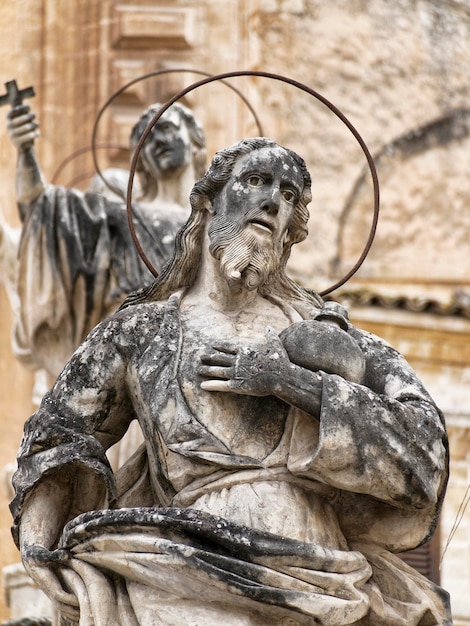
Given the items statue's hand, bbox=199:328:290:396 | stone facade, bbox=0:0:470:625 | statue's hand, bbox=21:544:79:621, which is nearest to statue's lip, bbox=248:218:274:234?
statue's hand, bbox=199:328:290:396

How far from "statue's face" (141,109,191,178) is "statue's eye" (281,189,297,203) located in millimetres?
3864

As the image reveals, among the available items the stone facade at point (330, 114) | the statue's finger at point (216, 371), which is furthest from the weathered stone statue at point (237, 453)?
the stone facade at point (330, 114)

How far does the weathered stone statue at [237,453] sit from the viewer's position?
22.0 ft

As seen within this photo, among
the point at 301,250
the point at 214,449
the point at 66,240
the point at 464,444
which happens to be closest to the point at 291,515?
the point at 214,449

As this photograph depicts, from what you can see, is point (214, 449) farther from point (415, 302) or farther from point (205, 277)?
point (415, 302)

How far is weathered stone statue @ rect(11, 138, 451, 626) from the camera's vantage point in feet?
22.0

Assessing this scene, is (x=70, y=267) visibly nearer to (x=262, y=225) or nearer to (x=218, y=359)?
(x=262, y=225)

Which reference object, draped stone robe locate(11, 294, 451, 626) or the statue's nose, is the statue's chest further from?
the statue's nose

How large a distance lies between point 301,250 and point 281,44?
4.10ft

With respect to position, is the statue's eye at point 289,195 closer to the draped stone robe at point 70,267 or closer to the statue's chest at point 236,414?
the statue's chest at point 236,414

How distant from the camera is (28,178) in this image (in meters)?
11.3

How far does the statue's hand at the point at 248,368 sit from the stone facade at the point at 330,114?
661 centimetres

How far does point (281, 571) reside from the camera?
6.66 meters

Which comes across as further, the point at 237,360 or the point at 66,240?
A: the point at 66,240
